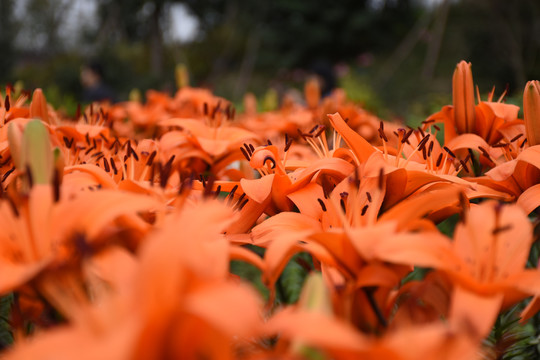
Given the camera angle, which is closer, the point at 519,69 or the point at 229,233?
the point at 229,233

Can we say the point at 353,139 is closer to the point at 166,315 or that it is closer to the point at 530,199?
the point at 530,199

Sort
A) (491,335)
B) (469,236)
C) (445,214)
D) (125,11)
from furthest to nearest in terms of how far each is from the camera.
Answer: (125,11) < (491,335) < (445,214) < (469,236)

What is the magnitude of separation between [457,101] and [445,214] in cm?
40

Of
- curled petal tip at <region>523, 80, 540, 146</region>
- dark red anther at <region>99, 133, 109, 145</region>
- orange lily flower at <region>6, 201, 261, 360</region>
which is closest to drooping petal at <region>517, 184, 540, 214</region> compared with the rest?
curled petal tip at <region>523, 80, 540, 146</region>

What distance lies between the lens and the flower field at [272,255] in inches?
16.6

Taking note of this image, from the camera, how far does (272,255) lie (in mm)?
589

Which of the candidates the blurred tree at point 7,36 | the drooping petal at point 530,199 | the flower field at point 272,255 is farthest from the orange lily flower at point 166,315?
the blurred tree at point 7,36

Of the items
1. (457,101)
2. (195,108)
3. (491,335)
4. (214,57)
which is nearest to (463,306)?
(491,335)

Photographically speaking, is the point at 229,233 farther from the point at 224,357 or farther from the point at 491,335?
the point at 491,335

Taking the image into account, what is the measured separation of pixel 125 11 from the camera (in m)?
14.5

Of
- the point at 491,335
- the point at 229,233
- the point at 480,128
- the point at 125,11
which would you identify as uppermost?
the point at 125,11

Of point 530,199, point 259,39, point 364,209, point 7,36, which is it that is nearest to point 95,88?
point 364,209

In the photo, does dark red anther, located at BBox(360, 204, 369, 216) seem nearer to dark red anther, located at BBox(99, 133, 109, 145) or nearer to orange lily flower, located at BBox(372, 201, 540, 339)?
orange lily flower, located at BBox(372, 201, 540, 339)

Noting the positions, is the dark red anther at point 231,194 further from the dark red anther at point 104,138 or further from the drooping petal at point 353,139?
the dark red anther at point 104,138
